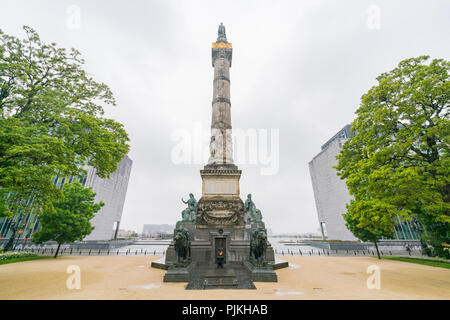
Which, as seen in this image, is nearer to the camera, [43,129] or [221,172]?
[43,129]

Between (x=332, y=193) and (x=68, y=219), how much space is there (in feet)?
207

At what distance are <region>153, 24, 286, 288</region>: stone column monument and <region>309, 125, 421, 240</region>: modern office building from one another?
43.0 meters

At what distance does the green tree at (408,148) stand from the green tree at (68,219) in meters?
24.3

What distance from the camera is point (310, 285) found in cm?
851

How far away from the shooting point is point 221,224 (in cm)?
1523

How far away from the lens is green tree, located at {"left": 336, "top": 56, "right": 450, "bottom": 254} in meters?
9.43

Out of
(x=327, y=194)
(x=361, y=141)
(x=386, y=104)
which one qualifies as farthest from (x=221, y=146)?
(x=327, y=194)

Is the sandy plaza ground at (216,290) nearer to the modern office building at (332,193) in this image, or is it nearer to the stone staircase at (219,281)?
the stone staircase at (219,281)

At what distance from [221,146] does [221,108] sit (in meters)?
4.52

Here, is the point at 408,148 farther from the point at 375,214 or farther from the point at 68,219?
the point at 68,219

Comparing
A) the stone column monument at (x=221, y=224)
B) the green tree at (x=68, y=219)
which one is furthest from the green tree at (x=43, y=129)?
the green tree at (x=68, y=219)

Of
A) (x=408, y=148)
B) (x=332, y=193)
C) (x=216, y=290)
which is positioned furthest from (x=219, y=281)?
(x=332, y=193)
